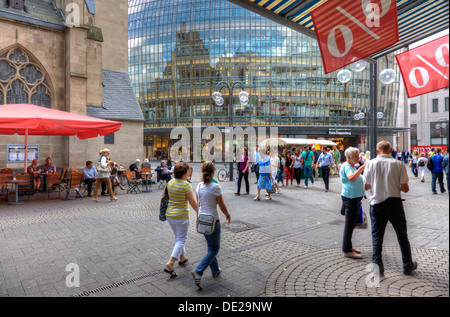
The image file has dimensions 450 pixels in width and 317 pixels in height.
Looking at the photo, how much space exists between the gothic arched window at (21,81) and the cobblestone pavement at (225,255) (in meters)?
6.84

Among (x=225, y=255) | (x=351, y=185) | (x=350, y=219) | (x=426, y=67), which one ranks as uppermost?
(x=426, y=67)

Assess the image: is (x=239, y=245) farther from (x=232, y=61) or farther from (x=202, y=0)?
(x=202, y=0)

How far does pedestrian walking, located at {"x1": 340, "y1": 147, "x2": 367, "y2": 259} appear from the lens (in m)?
4.76

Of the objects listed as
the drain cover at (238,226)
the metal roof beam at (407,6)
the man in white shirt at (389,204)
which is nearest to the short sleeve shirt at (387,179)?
the man in white shirt at (389,204)

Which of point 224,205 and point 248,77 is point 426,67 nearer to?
point 224,205

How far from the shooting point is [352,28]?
13.6ft

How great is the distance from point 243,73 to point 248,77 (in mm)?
1170

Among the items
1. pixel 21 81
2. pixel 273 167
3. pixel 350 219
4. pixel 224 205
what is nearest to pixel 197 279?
pixel 224 205

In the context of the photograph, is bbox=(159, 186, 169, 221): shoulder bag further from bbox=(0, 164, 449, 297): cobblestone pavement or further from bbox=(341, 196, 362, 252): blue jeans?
bbox=(341, 196, 362, 252): blue jeans

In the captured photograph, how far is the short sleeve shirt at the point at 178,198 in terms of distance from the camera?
13.5ft

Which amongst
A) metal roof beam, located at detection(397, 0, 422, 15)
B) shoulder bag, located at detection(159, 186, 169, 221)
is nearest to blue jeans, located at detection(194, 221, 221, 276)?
shoulder bag, located at detection(159, 186, 169, 221)

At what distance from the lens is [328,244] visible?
5492 millimetres

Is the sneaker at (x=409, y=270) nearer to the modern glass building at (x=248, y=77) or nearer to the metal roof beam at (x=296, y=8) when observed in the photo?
the metal roof beam at (x=296, y=8)
